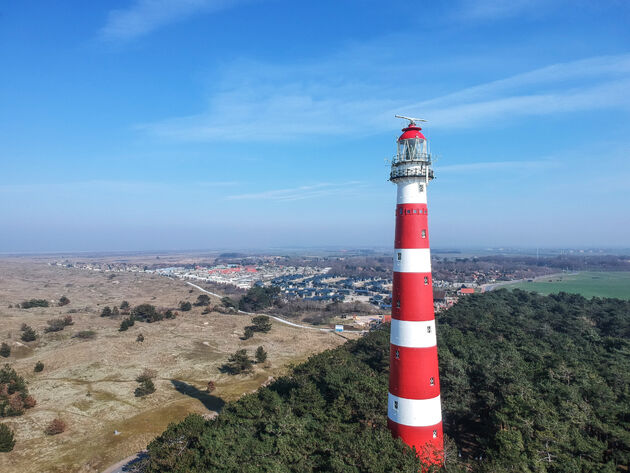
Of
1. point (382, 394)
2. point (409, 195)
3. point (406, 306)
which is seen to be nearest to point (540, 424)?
point (382, 394)

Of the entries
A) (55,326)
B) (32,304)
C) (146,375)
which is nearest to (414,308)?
(146,375)

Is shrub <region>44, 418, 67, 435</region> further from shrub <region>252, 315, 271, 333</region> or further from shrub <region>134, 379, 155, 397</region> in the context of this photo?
shrub <region>252, 315, 271, 333</region>

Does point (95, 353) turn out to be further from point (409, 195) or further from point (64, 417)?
point (409, 195)

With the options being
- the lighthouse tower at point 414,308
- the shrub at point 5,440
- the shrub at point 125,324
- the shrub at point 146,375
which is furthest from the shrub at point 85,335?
the lighthouse tower at point 414,308

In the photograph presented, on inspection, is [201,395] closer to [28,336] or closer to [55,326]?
[28,336]

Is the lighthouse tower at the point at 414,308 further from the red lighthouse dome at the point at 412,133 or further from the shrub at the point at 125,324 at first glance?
the shrub at the point at 125,324
